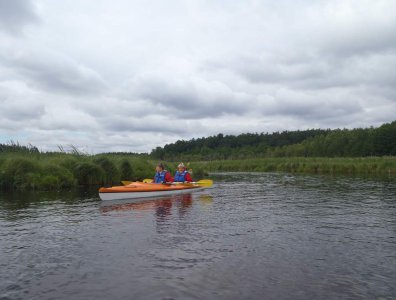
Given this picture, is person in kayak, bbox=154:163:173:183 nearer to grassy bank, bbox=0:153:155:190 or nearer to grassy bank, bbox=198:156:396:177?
grassy bank, bbox=0:153:155:190

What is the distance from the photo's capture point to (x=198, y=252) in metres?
7.86

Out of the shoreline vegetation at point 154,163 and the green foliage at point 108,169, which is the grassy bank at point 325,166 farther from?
the green foliage at point 108,169

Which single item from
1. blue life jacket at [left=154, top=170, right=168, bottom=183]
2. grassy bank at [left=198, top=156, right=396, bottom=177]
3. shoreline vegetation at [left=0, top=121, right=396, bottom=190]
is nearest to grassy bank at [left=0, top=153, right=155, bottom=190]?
shoreline vegetation at [left=0, top=121, right=396, bottom=190]

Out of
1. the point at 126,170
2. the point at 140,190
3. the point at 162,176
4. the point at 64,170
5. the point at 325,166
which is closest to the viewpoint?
the point at 140,190

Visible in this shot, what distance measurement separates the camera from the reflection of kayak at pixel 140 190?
1551 centimetres

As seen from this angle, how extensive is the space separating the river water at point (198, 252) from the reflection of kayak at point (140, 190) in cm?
130

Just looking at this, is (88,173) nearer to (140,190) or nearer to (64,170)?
(64,170)

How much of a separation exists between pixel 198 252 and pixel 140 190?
29.8 ft

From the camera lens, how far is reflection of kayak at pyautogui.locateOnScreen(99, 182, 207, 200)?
15508 millimetres

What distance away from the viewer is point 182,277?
640cm

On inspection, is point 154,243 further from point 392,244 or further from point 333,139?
point 333,139

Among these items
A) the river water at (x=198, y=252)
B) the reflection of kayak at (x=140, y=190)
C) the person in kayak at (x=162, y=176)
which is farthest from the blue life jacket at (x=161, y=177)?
the river water at (x=198, y=252)

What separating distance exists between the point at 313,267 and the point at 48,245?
581 centimetres

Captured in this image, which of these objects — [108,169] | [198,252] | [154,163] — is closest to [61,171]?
[108,169]
